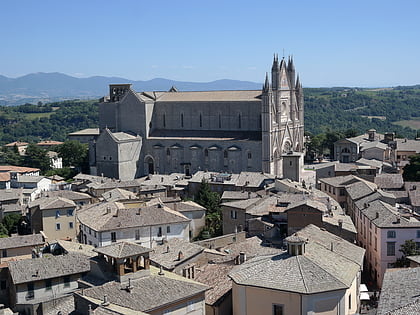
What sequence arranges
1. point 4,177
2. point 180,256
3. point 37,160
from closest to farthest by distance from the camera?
1. point 180,256
2. point 4,177
3. point 37,160

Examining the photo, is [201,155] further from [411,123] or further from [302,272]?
[411,123]

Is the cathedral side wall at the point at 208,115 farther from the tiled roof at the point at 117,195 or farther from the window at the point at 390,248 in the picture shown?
the window at the point at 390,248

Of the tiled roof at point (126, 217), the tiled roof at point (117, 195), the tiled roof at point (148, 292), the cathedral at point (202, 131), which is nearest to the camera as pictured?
the tiled roof at point (148, 292)

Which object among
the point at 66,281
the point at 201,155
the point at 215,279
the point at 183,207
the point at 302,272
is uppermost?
the point at 201,155

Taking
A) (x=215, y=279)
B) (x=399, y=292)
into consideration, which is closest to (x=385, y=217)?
(x=215, y=279)

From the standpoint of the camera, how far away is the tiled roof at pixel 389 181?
49250 millimetres

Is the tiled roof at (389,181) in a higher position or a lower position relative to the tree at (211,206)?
higher

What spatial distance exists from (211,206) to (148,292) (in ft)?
88.9

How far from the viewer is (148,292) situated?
77.0 ft

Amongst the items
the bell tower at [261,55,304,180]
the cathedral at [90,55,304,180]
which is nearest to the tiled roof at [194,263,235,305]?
the bell tower at [261,55,304,180]

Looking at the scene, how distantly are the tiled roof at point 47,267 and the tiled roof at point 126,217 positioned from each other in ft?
24.3

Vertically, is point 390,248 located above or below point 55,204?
below

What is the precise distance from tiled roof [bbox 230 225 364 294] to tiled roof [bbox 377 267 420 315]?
4.65ft

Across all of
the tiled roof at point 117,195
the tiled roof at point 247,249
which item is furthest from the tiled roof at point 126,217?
the tiled roof at point 117,195
